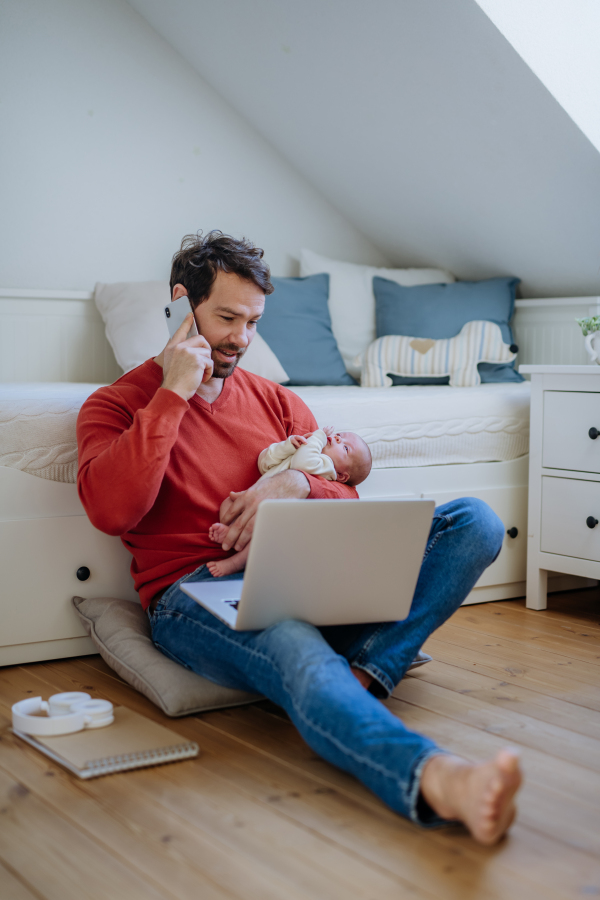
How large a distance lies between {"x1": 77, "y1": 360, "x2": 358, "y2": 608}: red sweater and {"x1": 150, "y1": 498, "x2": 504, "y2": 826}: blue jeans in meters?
0.09

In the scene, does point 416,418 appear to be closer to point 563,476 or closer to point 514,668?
point 563,476

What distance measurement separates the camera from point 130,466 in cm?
134

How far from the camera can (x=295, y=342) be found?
2.64 m

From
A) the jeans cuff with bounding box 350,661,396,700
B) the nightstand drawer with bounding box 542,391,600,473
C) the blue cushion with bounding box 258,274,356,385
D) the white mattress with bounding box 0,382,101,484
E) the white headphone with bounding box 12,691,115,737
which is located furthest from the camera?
the blue cushion with bounding box 258,274,356,385

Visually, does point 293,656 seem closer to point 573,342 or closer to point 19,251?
point 19,251

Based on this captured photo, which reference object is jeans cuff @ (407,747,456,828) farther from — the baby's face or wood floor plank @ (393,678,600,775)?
the baby's face

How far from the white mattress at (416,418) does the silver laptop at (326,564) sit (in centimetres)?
65

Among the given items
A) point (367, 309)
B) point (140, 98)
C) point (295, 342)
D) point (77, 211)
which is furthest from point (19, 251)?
point (367, 309)

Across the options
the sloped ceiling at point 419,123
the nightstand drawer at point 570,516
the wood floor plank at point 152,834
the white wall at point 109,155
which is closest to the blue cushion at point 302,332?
the white wall at point 109,155

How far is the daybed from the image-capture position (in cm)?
168

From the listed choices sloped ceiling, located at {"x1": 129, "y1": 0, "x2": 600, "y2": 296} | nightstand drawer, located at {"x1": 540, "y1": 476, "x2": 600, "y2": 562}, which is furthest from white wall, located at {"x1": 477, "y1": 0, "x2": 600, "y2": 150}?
nightstand drawer, located at {"x1": 540, "y1": 476, "x2": 600, "y2": 562}

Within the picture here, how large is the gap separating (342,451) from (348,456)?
0.06 feet

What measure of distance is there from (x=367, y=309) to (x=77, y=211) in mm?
1014

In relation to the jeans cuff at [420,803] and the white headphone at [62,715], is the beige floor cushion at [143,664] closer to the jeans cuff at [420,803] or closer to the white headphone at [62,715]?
the white headphone at [62,715]
